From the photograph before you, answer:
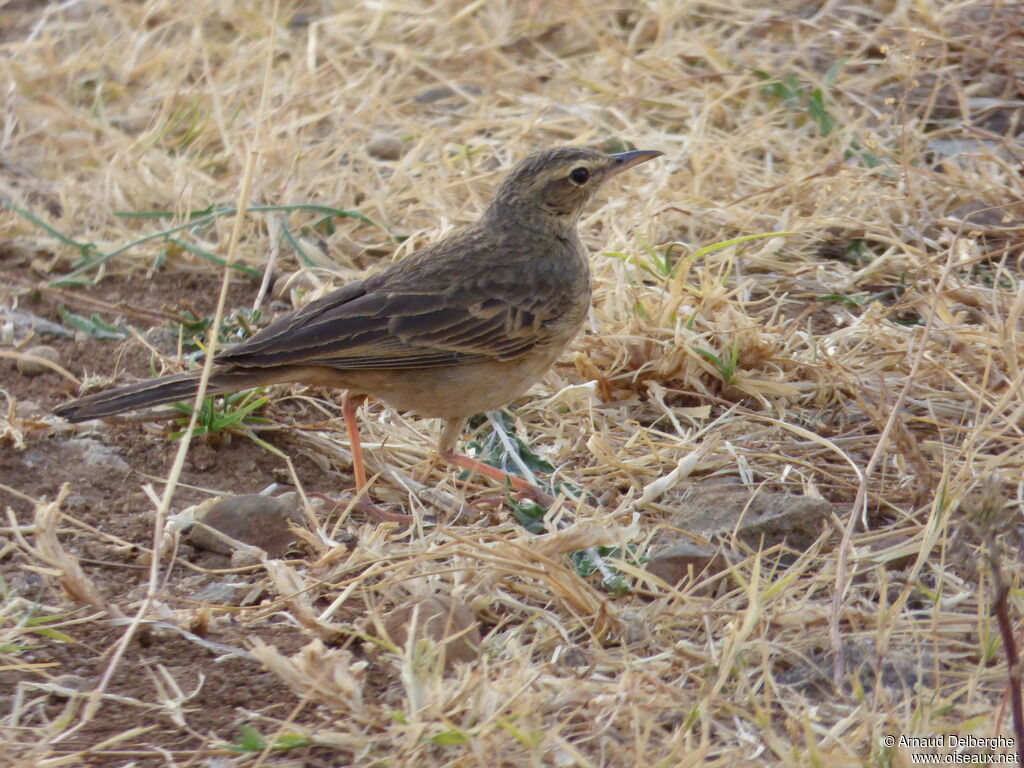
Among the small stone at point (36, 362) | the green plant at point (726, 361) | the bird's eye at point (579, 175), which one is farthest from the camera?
the small stone at point (36, 362)

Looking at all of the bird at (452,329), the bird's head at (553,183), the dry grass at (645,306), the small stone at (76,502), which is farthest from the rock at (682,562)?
the small stone at (76,502)

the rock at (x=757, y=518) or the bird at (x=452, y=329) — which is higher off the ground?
the bird at (x=452, y=329)

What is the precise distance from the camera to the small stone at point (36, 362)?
6.24m

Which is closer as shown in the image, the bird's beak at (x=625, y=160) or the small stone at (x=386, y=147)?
the bird's beak at (x=625, y=160)

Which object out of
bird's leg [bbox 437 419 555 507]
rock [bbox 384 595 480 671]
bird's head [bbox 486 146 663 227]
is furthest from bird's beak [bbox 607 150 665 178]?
rock [bbox 384 595 480 671]

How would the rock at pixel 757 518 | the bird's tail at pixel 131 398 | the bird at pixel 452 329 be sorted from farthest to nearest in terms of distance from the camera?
the bird at pixel 452 329 < the bird's tail at pixel 131 398 < the rock at pixel 757 518

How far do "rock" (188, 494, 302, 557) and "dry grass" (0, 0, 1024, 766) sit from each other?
21 cm

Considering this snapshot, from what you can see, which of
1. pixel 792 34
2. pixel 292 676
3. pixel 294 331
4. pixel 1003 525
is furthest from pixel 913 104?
pixel 292 676

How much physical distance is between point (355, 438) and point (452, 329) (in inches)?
23.0

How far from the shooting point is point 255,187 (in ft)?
25.1

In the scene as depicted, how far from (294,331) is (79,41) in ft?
18.6

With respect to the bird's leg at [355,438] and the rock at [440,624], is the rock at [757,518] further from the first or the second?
the bird's leg at [355,438]

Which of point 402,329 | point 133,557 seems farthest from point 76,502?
point 402,329

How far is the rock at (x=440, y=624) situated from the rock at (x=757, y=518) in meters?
0.94
